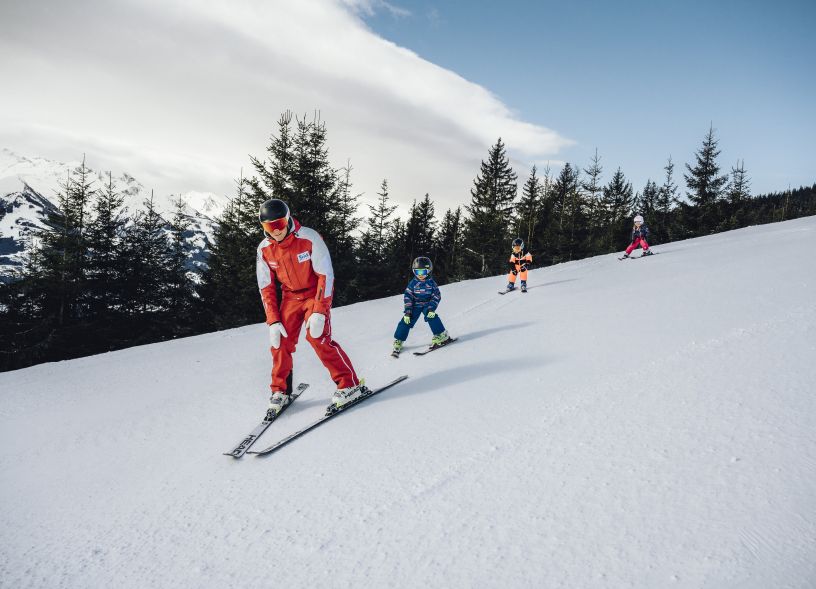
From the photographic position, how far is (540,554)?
1868 mm

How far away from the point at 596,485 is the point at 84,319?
2462 centimetres

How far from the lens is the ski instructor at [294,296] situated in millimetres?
4117

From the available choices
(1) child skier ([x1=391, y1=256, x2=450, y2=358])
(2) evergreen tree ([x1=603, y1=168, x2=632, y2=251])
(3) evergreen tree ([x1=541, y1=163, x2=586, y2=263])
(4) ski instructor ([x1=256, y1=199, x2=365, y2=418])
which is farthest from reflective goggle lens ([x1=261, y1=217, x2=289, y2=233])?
(2) evergreen tree ([x1=603, y1=168, x2=632, y2=251])

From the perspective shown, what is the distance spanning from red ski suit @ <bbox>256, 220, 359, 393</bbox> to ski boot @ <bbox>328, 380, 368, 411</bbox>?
67 mm

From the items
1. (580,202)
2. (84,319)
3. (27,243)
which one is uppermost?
(580,202)

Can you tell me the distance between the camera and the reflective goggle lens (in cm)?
405

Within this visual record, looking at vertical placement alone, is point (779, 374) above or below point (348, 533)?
above

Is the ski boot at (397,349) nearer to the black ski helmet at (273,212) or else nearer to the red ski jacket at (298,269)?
the red ski jacket at (298,269)

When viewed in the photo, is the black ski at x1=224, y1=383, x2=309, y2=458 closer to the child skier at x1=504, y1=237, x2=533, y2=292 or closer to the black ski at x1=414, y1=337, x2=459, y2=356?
the black ski at x1=414, y1=337, x2=459, y2=356

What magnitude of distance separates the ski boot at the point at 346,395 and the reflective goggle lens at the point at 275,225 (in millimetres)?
1799

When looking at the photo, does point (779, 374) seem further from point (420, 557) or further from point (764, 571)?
point (420, 557)

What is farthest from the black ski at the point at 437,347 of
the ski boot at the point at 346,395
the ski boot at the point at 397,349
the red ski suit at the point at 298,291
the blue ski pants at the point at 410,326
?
the red ski suit at the point at 298,291

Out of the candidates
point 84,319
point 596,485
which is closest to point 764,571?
point 596,485

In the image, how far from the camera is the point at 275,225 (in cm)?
407
